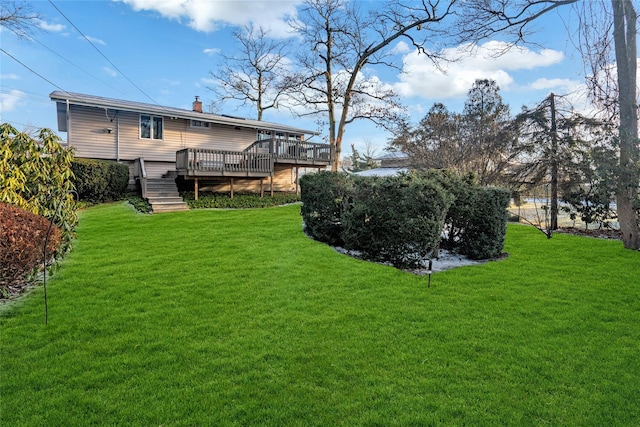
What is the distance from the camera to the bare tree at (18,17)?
15.8m

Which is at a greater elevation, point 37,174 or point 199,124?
point 199,124

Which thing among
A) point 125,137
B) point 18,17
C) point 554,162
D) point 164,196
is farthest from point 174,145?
point 554,162

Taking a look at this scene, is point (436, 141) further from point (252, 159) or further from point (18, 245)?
point (18, 245)

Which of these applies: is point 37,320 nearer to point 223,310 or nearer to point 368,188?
point 223,310

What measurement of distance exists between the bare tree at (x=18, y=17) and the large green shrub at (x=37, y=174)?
16.7 metres

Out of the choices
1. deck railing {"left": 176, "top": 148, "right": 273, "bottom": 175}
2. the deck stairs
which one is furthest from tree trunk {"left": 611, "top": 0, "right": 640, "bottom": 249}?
the deck stairs

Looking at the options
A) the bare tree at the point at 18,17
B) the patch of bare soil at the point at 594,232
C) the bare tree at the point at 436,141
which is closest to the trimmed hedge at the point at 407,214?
the patch of bare soil at the point at 594,232

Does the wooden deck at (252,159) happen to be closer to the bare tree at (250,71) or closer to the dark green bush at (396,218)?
the dark green bush at (396,218)

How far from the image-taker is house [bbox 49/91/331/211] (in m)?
13.5

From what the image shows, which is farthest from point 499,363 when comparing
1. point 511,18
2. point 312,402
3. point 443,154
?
point 443,154

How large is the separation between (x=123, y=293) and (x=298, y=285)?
225 centimetres

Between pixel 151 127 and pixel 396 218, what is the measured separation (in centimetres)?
1379

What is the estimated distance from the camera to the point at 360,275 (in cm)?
527

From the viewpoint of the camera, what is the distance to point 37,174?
505 centimetres
